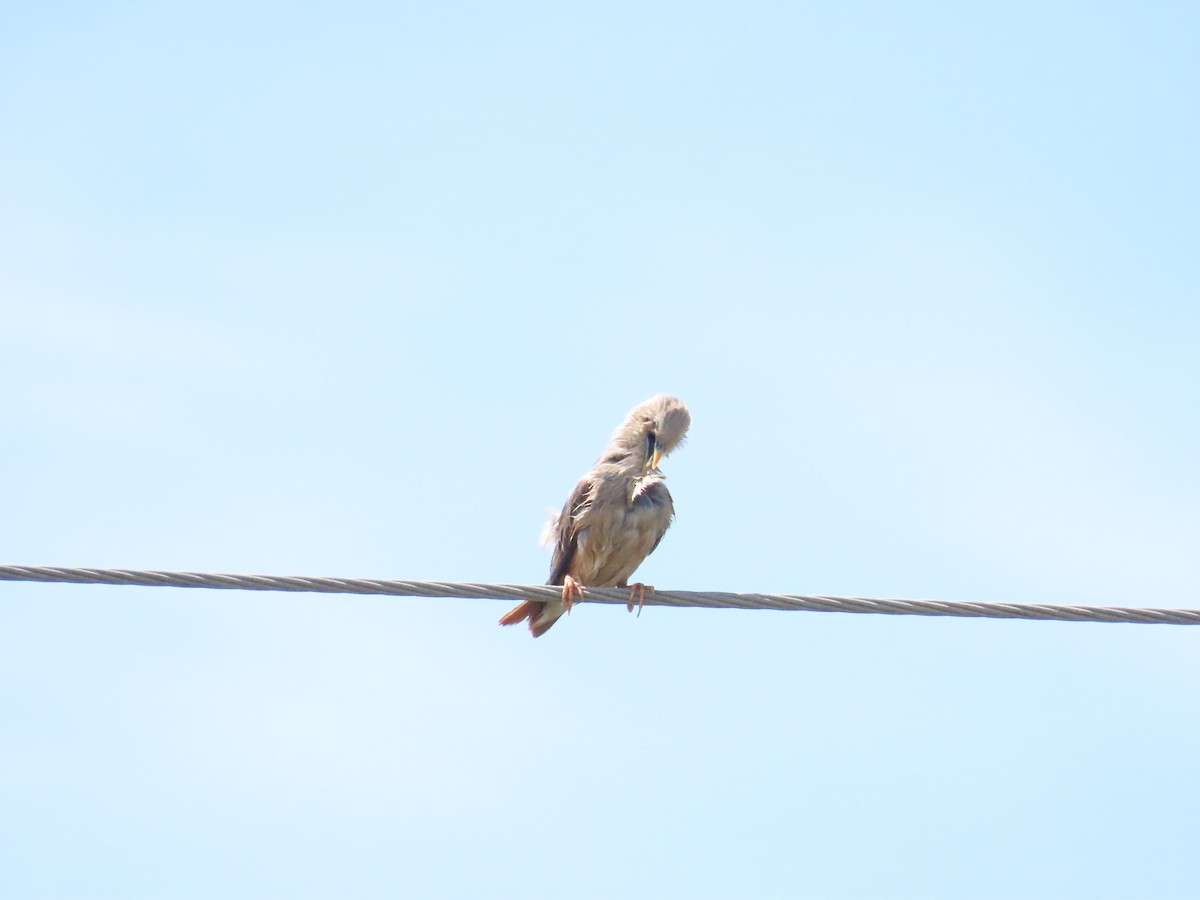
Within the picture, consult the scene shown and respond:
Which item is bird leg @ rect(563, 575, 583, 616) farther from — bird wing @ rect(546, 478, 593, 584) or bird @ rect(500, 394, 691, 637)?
bird wing @ rect(546, 478, 593, 584)

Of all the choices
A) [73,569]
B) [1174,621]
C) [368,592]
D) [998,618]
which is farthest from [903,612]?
[73,569]

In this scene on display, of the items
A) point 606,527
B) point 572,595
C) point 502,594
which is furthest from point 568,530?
point 502,594

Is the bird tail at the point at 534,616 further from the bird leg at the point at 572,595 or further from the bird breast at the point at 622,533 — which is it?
the bird leg at the point at 572,595

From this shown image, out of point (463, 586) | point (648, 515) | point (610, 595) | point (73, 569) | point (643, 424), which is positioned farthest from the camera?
point (643, 424)

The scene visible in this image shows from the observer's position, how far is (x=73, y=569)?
5.53 m

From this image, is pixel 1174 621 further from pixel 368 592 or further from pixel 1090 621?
pixel 368 592

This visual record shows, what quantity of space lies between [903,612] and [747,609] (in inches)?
25.4

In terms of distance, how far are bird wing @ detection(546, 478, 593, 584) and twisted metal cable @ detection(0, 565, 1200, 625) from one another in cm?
252

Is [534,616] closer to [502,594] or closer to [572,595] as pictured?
[572,595]

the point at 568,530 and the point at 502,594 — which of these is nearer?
the point at 502,594

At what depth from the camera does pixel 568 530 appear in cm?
881

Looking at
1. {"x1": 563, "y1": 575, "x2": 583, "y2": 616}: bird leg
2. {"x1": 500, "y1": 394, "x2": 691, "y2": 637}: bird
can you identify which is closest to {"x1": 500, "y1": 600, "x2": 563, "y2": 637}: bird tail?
{"x1": 500, "y1": 394, "x2": 691, "y2": 637}: bird

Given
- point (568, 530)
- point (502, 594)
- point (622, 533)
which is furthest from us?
point (568, 530)

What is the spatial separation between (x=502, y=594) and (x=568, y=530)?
2833 millimetres
